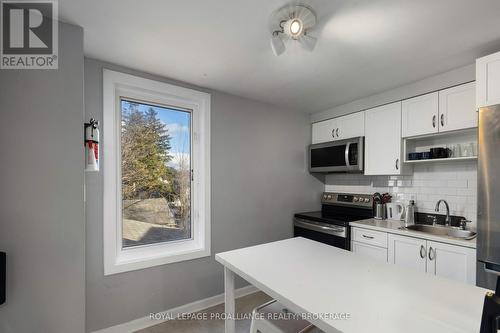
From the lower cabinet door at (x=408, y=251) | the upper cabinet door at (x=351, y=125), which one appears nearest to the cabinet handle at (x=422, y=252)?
the lower cabinet door at (x=408, y=251)

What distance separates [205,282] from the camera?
254cm

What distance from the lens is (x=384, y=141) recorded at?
2674mm

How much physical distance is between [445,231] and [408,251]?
18.4 inches

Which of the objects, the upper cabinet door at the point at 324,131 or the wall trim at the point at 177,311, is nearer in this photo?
the wall trim at the point at 177,311

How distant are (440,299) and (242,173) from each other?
2.10 m

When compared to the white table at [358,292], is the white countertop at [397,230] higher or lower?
lower

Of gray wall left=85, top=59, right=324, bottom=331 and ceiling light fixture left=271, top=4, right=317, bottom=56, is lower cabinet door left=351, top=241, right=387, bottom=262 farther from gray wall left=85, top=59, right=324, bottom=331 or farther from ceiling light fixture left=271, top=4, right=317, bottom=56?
ceiling light fixture left=271, top=4, right=317, bottom=56

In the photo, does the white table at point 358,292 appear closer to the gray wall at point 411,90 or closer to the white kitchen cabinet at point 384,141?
the white kitchen cabinet at point 384,141

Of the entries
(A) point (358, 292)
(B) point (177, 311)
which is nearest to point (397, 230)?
(A) point (358, 292)

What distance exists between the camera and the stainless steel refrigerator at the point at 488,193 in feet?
5.36

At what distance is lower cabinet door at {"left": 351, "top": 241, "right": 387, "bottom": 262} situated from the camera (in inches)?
94.7

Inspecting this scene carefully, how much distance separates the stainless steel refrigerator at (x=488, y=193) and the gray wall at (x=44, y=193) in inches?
107

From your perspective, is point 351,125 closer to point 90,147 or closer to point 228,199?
point 228,199

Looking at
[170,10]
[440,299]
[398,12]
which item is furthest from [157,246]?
[398,12]
